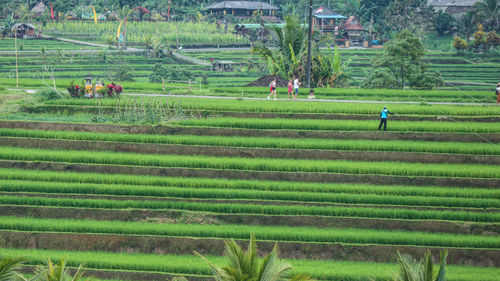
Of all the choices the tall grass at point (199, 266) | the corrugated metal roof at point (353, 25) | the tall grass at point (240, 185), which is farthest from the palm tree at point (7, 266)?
the corrugated metal roof at point (353, 25)

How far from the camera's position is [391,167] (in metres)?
20.5

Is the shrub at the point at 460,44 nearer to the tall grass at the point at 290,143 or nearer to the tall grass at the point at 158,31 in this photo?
the tall grass at the point at 158,31

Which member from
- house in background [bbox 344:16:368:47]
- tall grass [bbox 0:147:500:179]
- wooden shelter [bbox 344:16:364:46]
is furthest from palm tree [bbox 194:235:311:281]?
wooden shelter [bbox 344:16:364:46]

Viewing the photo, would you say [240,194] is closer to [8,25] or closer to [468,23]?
[8,25]

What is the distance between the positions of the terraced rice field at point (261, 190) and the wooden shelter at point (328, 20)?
35646 mm

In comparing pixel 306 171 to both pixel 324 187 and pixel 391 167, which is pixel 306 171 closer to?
pixel 324 187

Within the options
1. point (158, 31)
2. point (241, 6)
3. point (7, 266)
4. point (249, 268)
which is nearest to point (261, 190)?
point (249, 268)

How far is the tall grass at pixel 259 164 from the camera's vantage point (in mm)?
20328

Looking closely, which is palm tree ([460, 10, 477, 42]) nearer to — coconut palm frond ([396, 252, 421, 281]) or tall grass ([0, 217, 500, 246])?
tall grass ([0, 217, 500, 246])

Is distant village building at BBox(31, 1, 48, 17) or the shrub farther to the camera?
distant village building at BBox(31, 1, 48, 17)

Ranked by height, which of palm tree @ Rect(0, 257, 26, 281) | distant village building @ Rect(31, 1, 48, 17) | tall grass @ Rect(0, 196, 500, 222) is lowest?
tall grass @ Rect(0, 196, 500, 222)

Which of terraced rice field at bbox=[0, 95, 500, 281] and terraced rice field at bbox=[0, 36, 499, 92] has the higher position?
terraced rice field at bbox=[0, 36, 499, 92]

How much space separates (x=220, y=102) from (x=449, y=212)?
34.6ft

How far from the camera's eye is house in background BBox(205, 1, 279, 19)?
6419 centimetres
